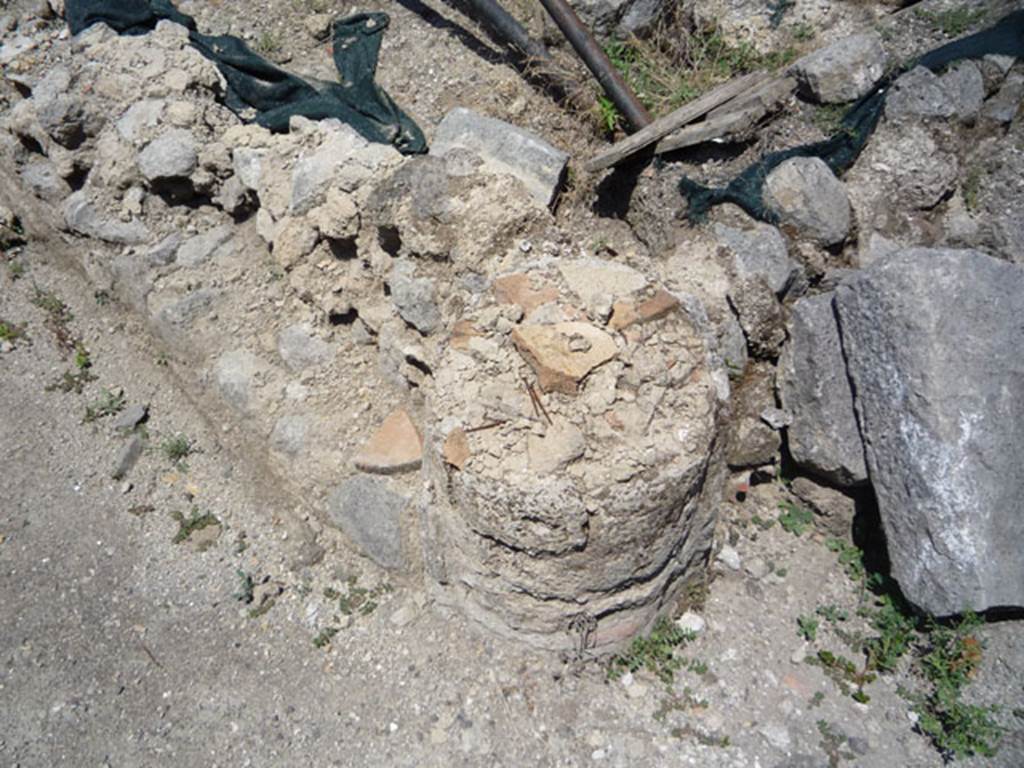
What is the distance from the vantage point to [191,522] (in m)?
3.66

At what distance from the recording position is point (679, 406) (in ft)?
9.09

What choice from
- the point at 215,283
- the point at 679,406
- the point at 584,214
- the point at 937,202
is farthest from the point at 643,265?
the point at 215,283

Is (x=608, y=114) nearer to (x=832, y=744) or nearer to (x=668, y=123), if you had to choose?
(x=668, y=123)

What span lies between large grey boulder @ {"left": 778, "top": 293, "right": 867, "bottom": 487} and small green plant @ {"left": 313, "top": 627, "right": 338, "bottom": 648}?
→ 223 cm

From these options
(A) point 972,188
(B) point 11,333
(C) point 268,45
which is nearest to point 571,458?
(A) point 972,188

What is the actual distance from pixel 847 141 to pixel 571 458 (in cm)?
264

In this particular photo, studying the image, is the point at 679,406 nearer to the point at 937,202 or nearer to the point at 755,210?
the point at 755,210

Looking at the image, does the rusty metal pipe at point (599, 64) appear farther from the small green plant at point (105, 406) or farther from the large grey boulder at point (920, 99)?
the small green plant at point (105, 406)

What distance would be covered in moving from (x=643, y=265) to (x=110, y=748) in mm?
3080

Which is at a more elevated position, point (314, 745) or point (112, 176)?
point (112, 176)

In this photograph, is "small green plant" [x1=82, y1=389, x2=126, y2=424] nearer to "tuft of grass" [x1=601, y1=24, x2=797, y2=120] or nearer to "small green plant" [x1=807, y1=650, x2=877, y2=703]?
"tuft of grass" [x1=601, y1=24, x2=797, y2=120]

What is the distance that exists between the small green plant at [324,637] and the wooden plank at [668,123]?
2.65m

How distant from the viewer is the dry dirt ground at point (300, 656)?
2900 mm

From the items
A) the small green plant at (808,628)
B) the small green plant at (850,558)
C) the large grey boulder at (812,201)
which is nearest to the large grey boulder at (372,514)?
the small green plant at (808,628)
